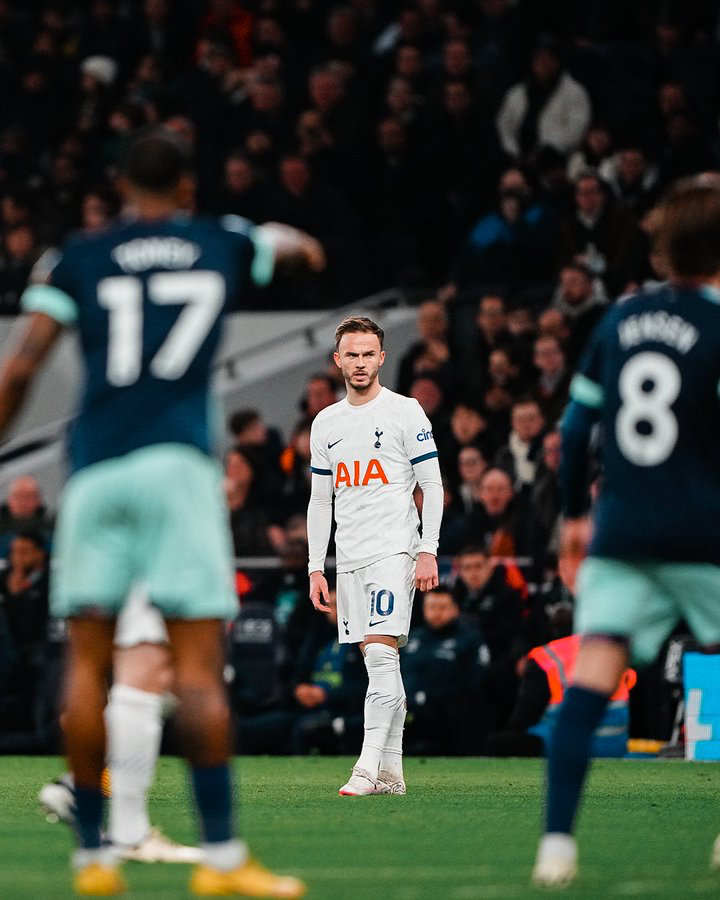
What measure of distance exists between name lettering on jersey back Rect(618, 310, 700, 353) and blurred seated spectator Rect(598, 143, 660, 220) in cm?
1138

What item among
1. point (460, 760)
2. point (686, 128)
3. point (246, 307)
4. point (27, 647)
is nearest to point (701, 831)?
point (460, 760)

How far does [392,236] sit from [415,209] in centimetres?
45

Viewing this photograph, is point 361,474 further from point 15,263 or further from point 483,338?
point 15,263

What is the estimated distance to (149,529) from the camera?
226 inches

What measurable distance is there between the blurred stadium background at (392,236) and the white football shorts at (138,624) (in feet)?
24.7

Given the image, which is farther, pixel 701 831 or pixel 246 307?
pixel 246 307

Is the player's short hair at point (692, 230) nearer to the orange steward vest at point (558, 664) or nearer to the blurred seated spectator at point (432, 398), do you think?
the orange steward vest at point (558, 664)

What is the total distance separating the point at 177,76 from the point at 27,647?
8617 mm

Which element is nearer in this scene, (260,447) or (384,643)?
(384,643)

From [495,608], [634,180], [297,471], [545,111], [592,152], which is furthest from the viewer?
[545,111]

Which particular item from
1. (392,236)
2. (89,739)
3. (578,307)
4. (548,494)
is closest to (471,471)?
(548,494)

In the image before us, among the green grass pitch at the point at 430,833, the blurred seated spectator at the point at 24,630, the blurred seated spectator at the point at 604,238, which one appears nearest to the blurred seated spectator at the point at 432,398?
the blurred seated spectator at the point at 604,238

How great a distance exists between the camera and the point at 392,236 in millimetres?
19609

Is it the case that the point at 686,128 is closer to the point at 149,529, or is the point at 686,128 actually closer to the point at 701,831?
the point at 701,831
